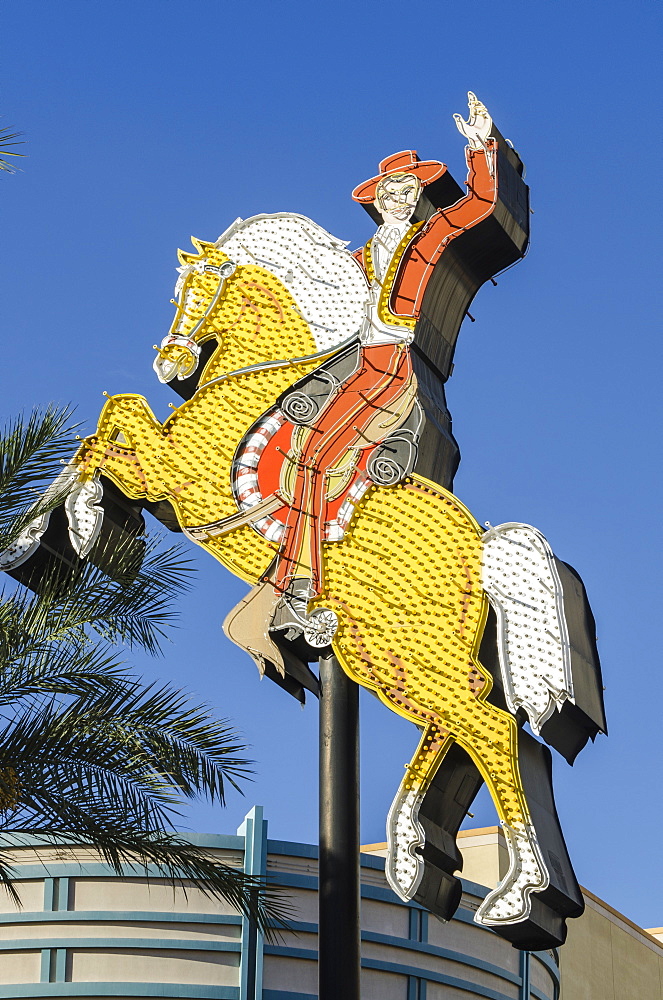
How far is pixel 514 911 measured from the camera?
1173 cm

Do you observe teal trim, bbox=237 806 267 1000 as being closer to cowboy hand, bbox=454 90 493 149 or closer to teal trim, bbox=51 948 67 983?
teal trim, bbox=51 948 67 983

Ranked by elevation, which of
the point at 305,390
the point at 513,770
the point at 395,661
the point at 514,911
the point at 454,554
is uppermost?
the point at 305,390

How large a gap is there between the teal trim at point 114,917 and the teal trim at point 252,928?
26 centimetres

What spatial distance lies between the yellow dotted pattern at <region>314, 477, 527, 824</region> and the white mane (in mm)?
2084

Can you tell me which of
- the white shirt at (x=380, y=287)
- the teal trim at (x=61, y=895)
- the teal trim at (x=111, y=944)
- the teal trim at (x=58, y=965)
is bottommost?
the teal trim at (x=58, y=965)

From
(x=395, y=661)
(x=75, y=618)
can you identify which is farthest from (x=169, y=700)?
(x=395, y=661)

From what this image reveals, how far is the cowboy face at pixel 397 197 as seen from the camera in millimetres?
15242

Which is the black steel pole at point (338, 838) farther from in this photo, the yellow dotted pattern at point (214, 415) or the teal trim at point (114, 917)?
the teal trim at point (114, 917)

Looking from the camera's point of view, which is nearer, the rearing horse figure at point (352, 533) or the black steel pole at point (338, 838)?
the rearing horse figure at point (352, 533)

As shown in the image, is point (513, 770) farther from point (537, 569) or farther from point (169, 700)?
point (169, 700)

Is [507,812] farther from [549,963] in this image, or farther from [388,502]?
[549,963]

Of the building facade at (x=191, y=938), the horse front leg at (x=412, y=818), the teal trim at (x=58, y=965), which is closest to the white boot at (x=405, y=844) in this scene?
the horse front leg at (x=412, y=818)

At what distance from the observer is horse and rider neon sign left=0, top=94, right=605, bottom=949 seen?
12461 mm

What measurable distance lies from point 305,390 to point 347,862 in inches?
178
